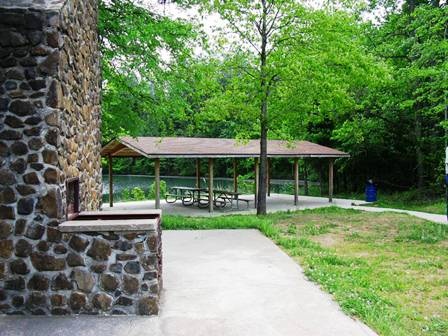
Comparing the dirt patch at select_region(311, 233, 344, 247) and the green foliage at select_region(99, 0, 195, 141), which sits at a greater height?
the green foliage at select_region(99, 0, 195, 141)

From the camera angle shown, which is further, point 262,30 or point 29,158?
point 262,30

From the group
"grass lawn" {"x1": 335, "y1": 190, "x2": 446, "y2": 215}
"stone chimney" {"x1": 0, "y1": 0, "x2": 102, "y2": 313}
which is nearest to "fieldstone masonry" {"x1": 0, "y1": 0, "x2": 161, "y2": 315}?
"stone chimney" {"x1": 0, "y1": 0, "x2": 102, "y2": 313}

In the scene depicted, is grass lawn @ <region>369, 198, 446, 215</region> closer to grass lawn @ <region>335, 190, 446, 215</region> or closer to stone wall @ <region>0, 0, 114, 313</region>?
grass lawn @ <region>335, 190, 446, 215</region>

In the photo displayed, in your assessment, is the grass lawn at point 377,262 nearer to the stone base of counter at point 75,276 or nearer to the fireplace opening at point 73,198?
the stone base of counter at point 75,276

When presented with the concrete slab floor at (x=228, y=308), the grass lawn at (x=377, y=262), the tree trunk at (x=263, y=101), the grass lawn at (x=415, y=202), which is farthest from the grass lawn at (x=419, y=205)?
the concrete slab floor at (x=228, y=308)

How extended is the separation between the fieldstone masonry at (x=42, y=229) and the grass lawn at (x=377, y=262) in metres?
2.25

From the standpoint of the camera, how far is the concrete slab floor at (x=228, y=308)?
3787 millimetres

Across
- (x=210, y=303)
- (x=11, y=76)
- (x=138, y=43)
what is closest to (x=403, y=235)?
(x=210, y=303)

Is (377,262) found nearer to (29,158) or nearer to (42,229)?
(42,229)

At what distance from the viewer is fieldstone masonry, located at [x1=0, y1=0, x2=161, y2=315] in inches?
163

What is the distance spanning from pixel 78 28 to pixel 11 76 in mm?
1379

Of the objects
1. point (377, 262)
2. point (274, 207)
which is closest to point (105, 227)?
point (377, 262)

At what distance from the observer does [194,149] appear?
49.9 feet

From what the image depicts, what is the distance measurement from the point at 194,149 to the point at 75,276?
441 inches
